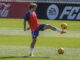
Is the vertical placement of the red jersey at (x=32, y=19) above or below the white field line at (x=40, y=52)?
above

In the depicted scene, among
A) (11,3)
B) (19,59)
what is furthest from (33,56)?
(11,3)

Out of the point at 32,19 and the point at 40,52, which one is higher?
the point at 32,19

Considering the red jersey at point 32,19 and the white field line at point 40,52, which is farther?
the white field line at point 40,52

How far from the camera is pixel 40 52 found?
12516 mm

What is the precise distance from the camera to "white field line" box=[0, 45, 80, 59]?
11773 millimetres

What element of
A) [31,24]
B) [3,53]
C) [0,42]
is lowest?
[0,42]

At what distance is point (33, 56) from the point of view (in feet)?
38.0

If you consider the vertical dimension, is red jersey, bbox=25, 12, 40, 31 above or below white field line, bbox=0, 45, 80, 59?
above

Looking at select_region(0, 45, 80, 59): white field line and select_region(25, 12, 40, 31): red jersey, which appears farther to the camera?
select_region(0, 45, 80, 59): white field line

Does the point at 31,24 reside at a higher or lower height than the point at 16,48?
higher

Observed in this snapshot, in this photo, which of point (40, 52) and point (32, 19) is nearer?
point (32, 19)

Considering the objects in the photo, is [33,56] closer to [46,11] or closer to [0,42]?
[0,42]

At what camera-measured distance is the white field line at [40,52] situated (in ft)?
38.6

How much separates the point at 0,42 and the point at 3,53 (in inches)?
135
